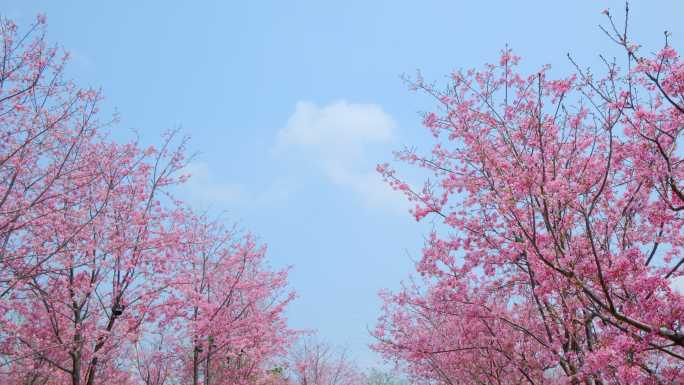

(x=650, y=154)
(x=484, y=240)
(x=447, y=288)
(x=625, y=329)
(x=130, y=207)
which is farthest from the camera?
(x=130, y=207)

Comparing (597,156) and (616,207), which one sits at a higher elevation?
(597,156)

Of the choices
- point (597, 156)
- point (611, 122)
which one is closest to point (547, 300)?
point (597, 156)

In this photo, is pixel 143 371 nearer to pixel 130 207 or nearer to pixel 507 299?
pixel 130 207

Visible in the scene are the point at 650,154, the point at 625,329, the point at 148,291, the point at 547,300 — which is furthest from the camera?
the point at 148,291

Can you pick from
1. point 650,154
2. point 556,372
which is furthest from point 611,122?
point 556,372

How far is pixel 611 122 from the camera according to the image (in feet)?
15.7

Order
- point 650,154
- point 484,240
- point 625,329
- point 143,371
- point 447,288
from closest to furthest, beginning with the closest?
point 625,329
point 650,154
point 484,240
point 447,288
point 143,371

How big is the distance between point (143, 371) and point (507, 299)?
36.4 ft

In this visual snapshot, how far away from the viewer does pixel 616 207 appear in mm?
6785

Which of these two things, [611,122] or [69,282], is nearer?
[611,122]

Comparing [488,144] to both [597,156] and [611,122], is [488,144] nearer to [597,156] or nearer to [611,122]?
[597,156]

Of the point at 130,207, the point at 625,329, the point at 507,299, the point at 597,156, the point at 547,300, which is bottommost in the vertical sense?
the point at 625,329

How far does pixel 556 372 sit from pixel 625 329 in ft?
18.6

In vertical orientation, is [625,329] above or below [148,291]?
below
